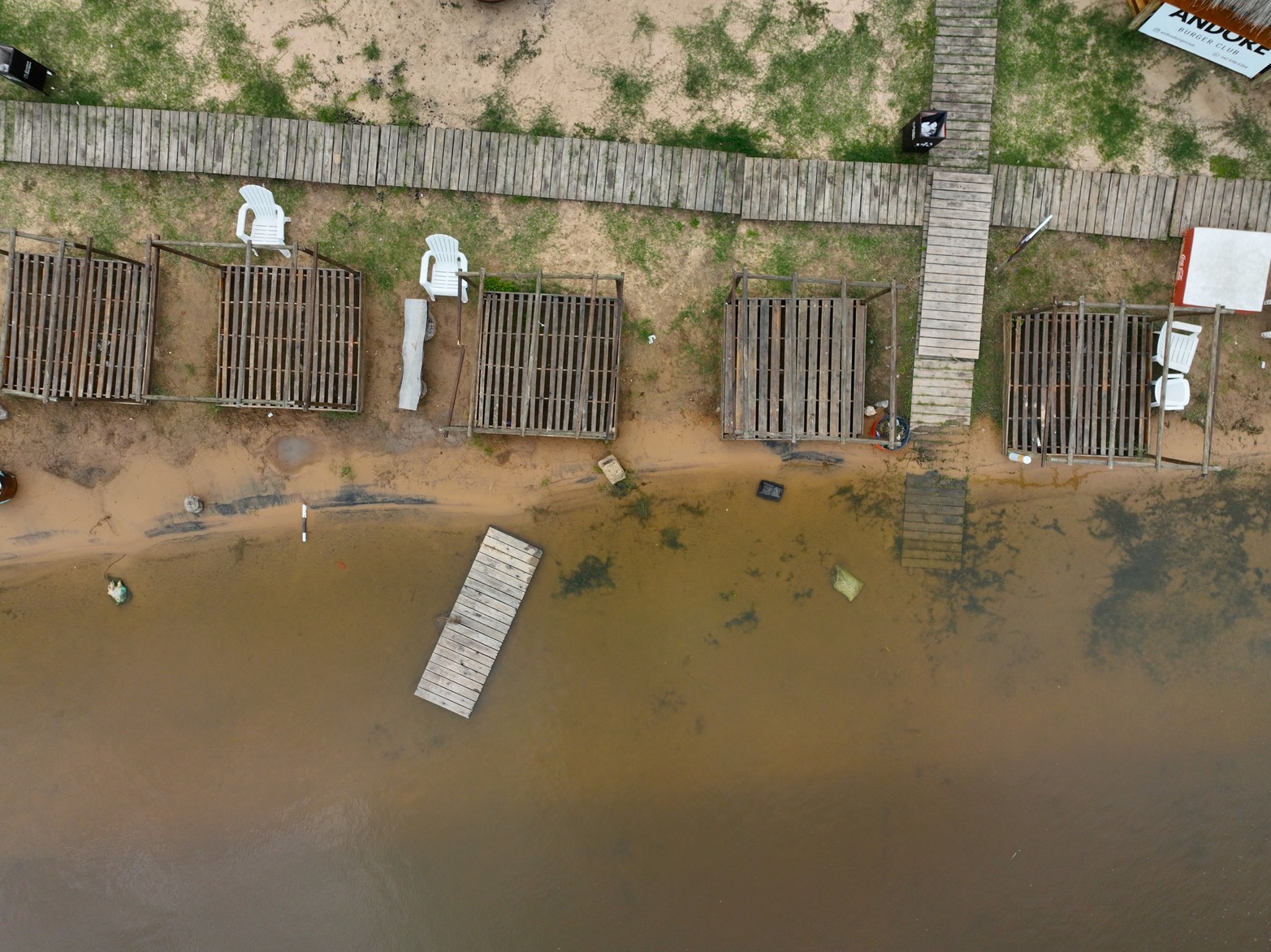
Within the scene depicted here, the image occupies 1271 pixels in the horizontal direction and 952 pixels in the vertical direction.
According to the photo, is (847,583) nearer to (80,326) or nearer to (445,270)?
(445,270)

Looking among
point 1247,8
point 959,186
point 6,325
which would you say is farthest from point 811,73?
point 6,325

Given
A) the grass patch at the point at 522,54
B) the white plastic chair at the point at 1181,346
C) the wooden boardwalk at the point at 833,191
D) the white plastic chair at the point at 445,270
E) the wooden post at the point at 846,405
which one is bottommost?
the wooden post at the point at 846,405

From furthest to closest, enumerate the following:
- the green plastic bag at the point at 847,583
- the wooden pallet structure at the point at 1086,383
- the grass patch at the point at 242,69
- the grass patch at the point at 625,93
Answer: the green plastic bag at the point at 847,583, the grass patch at the point at 625,93, the grass patch at the point at 242,69, the wooden pallet structure at the point at 1086,383

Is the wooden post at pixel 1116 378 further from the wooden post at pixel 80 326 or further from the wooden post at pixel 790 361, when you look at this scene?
the wooden post at pixel 80 326

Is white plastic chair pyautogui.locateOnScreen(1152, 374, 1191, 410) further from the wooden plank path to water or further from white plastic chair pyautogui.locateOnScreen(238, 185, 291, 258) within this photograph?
white plastic chair pyautogui.locateOnScreen(238, 185, 291, 258)

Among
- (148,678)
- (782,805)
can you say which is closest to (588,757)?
(782,805)

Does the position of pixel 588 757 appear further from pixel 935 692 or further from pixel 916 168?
pixel 916 168

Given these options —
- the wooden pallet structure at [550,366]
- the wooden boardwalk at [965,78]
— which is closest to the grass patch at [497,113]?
the wooden pallet structure at [550,366]
